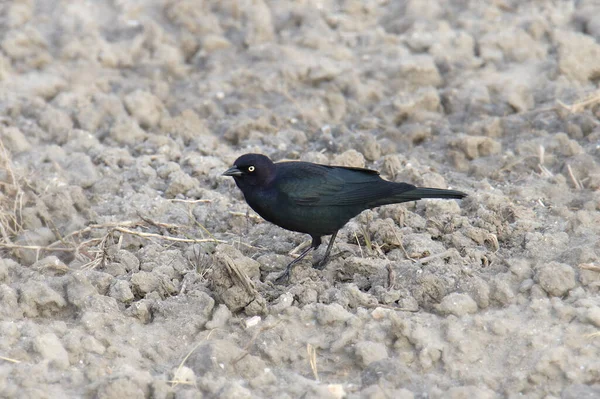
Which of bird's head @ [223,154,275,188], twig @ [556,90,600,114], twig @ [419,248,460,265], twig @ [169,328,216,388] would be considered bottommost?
twig @ [419,248,460,265]

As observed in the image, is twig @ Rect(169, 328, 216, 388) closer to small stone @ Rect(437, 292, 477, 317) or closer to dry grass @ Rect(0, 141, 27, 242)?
small stone @ Rect(437, 292, 477, 317)

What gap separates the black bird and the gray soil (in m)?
0.23

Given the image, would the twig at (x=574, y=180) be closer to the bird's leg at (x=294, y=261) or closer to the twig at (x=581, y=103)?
the twig at (x=581, y=103)

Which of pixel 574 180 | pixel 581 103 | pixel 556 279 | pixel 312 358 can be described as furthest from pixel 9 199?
pixel 581 103

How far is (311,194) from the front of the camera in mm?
6035

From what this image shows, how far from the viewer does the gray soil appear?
15.8ft

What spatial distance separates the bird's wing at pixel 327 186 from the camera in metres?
6.02

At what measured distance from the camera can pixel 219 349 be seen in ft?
15.9

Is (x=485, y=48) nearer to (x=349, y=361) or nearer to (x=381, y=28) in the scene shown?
(x=381, y=28)

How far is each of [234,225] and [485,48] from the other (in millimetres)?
3412

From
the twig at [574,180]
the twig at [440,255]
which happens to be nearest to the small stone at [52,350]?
the twig at [440,255]

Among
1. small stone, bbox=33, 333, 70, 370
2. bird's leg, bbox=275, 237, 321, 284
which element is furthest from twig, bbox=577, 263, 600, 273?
small stone, bbox=33, 333, 70, 370

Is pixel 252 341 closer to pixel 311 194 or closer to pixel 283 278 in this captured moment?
pixel 283 278

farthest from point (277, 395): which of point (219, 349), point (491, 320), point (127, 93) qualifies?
point (127, 93)
